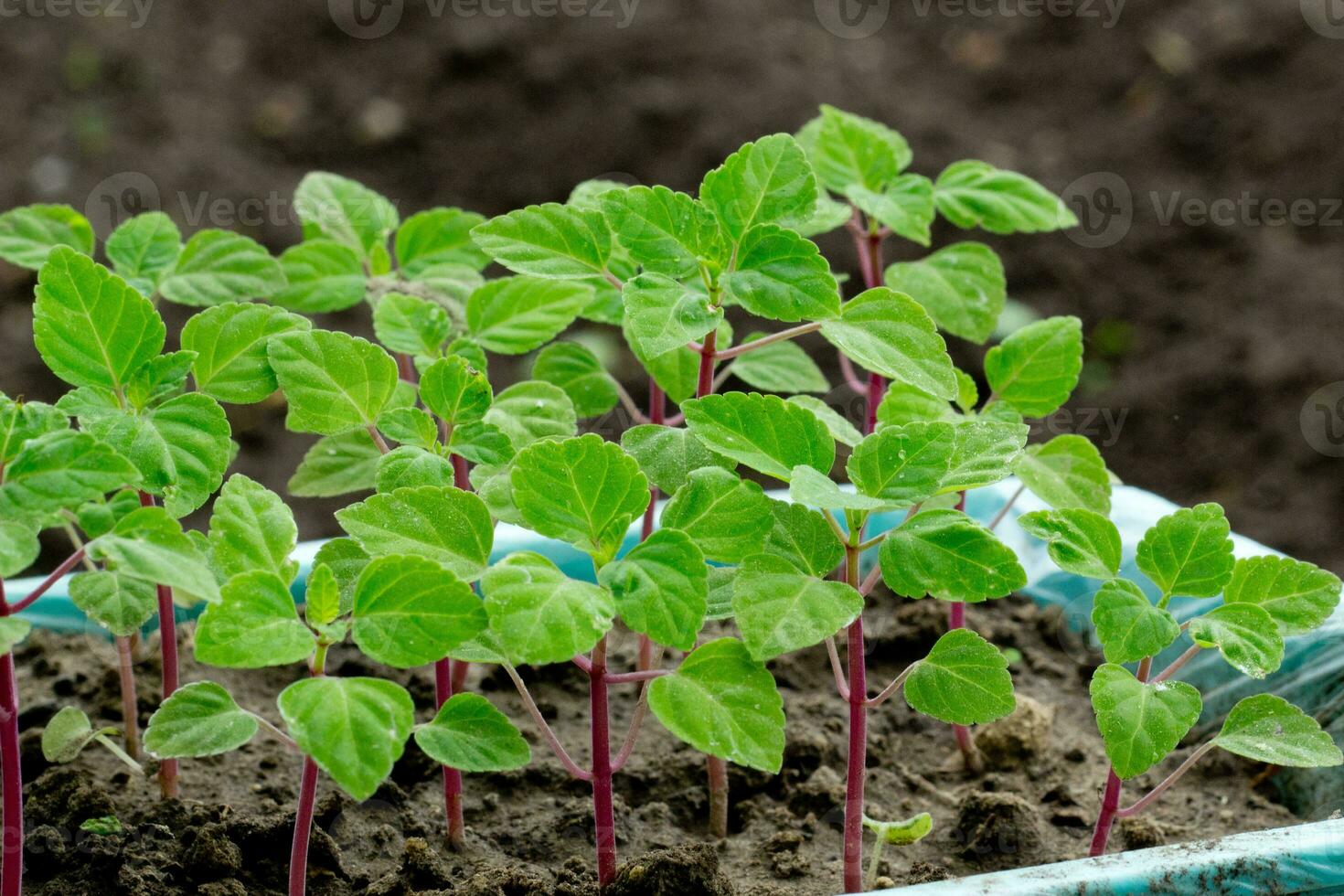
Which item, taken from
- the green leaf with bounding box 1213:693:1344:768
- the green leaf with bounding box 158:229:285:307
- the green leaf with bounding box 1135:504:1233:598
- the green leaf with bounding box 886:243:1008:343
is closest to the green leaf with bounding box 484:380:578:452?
the green leaf with bounding box 158:229:285:307

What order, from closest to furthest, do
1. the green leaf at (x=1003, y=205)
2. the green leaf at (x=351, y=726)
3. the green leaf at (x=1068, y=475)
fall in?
the green leaf at (x=351, y=726) < the green leaf at (x=1068, y=475) < the green leaf at (x=1003, y=205)

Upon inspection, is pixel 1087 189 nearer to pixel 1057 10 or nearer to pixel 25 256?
pixel 1057 10

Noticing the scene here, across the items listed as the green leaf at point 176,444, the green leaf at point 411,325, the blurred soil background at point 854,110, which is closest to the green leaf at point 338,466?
the green leaf at point 411,325

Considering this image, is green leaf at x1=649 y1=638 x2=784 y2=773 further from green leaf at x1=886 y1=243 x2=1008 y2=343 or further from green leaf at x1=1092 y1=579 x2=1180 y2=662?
green leaf at x1=886 y1=243 x2=1008 y2=343

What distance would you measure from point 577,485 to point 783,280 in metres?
0.23

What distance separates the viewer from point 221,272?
1298mm

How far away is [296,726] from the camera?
33.9 inches

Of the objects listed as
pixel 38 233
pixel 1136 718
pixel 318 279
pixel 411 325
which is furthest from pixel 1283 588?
pixel 38 233

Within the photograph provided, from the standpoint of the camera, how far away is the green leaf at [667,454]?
1.08 meters

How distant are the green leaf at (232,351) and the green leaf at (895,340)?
42 cm

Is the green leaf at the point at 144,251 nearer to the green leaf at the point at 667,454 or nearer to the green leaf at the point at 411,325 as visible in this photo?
the green leaf at the point at 411,325

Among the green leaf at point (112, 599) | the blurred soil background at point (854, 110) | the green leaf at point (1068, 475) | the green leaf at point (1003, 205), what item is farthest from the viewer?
the blurred soil background at point (854, 110)

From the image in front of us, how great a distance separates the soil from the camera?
1.15 meters

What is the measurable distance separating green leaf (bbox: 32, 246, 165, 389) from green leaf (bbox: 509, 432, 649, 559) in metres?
0.29
